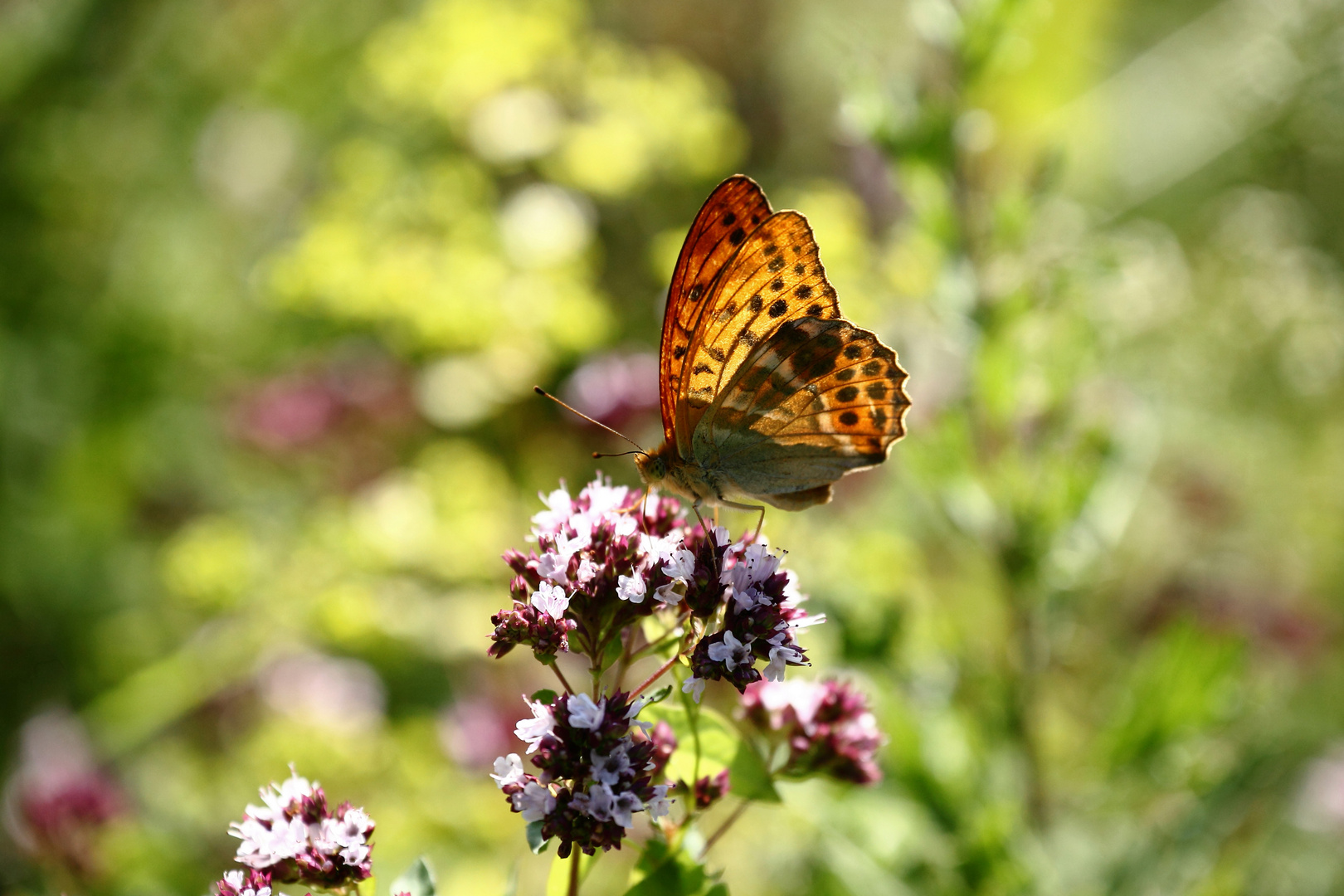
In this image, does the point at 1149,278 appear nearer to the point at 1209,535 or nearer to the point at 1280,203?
the point at 1209,535

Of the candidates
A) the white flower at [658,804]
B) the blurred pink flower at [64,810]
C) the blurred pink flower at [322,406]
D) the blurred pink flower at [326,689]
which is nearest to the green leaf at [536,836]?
the white flower at [658,804]

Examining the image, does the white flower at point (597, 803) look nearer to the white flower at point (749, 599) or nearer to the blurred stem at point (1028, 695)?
the white flower at point (749, 599)

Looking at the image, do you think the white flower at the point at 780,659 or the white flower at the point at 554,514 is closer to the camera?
the white flower at the point at 780,659

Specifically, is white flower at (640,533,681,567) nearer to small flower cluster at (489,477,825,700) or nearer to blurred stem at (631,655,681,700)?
small flower cluster at (489,477,825,700)

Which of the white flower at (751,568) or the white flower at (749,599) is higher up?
the white flower at (751,568)

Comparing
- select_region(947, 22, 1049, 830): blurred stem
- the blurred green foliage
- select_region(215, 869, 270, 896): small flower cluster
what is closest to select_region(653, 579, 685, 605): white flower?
select_region(215, 869, 270, 896): small flower cluster

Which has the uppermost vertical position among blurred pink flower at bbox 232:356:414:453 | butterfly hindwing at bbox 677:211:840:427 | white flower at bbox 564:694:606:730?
blurred pink flower at bbox 232:356:414:453

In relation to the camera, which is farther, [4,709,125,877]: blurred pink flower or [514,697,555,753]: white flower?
[4,709,125,877]: blurred pink flower
